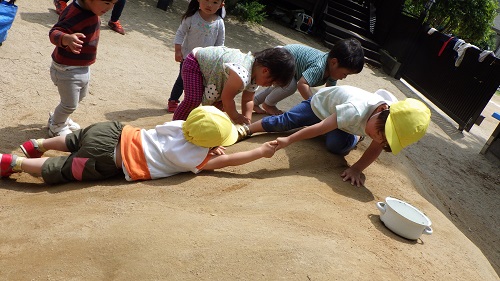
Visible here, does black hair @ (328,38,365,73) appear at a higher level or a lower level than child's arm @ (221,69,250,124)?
higher

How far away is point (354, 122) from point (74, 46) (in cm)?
194

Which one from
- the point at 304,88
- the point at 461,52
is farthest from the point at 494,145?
the point at 304,88

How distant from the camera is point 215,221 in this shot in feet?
7.13

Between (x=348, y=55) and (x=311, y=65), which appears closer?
(x=348, y=55)

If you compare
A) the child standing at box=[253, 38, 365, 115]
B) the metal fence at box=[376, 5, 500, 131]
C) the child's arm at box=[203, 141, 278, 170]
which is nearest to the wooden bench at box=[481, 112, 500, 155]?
the metal fence at box=[376, 5, 500, 131]

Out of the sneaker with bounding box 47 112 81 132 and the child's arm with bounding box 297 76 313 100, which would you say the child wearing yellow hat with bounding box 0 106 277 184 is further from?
the child's arm with bounding box 297 76 313 100

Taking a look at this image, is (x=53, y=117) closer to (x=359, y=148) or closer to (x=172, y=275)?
(x=172, y=275)

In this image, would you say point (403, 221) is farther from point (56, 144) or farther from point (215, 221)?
point (56, 144)

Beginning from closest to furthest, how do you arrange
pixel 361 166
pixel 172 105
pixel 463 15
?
pixel 361 166 < pixel 172 105 < pixel 463 15

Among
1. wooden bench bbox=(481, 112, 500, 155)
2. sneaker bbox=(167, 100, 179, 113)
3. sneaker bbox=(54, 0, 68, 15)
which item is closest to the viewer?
sneaker bbox=(167, 100, 179, 113)

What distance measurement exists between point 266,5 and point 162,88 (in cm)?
765

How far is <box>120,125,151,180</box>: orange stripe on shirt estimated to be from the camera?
266cm

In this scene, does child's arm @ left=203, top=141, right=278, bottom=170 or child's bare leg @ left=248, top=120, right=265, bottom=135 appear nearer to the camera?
child's arm @ left=203, top=141, right=278, bottom=170

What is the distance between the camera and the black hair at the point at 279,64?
314 centimetres
